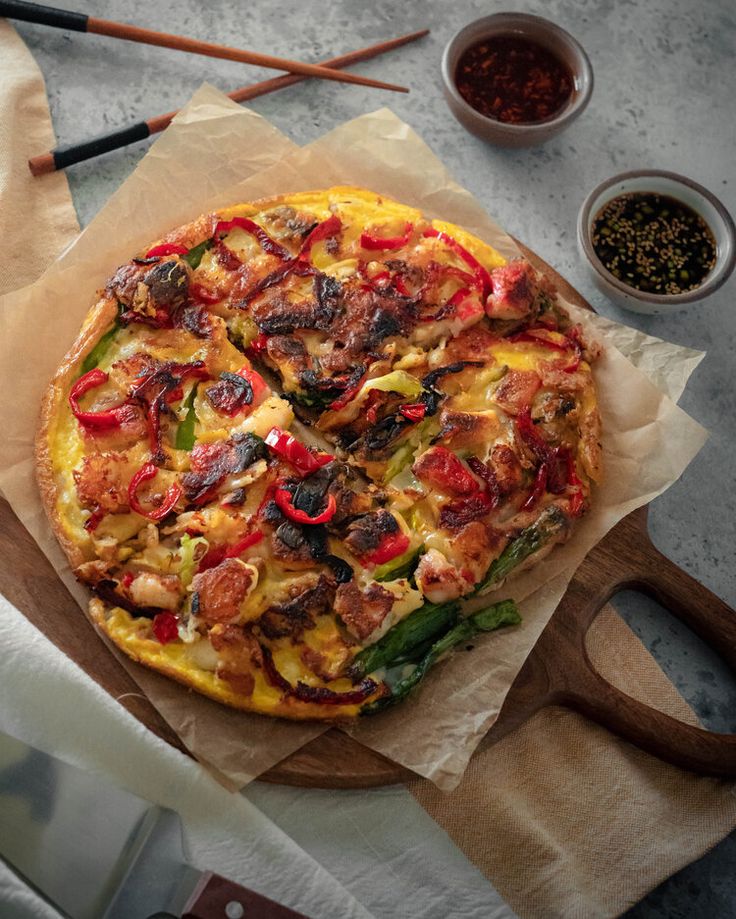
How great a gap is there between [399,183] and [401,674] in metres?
3.41

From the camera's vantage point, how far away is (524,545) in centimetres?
573

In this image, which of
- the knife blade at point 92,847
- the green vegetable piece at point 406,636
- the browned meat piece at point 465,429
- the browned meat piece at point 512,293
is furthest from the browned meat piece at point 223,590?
the browned meat piece at point 512,293

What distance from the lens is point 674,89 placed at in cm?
830

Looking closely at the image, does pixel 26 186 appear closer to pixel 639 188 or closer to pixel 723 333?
pixel 639 188

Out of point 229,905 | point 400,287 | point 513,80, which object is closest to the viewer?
point 229,905

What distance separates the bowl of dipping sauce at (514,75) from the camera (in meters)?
7.41

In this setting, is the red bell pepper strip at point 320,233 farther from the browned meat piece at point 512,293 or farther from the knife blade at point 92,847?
the knife blade at point 92,847

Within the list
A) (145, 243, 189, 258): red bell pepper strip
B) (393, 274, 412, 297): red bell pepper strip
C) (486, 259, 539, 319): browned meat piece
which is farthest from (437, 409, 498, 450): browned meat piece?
(145, 243, 189, 258): red bell pepper strip

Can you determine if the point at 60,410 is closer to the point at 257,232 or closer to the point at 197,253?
the point at 197,253

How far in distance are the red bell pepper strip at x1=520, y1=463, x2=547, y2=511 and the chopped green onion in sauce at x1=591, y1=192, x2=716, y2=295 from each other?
6.06 feet

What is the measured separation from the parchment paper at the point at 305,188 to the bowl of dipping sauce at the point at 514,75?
0.77m

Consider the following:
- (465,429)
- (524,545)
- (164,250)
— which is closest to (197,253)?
(164,250)

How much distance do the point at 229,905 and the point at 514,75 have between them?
599cm

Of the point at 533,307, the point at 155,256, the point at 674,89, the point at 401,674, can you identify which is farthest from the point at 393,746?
the point at 674,89
